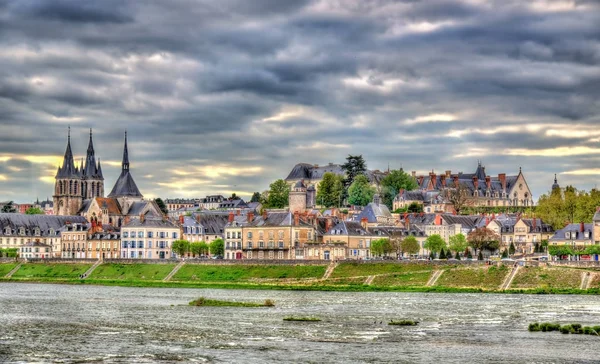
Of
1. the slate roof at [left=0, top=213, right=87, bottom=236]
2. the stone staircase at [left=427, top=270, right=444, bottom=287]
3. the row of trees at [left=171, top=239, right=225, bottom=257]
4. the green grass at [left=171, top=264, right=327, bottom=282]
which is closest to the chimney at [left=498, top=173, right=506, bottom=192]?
the row of trees at [left=171, top=239, right=225, bottom=257]

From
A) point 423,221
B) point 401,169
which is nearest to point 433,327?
point 423,221

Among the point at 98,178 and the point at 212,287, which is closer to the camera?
the point at 212,287

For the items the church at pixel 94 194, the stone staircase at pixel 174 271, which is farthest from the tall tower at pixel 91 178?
the stone staircase at pixel 174 271

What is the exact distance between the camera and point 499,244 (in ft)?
427

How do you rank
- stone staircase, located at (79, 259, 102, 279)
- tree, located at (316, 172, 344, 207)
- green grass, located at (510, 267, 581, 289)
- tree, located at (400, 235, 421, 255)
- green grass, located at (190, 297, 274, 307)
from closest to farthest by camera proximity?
green grass, located at (190, 297, 274, 307) → green grass, located at (510, 267, 581, 289) → tree, located at (400, 235, 421, 255) → stone staircase, located at (79, 259, 102, 279) → tree, located at (316, 172, 344, 207)

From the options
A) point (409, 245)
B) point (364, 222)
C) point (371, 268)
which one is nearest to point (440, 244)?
point (409, 245)

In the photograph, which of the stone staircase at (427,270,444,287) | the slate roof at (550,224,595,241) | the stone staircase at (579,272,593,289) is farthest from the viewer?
the slate roof at (550,224,595,241)

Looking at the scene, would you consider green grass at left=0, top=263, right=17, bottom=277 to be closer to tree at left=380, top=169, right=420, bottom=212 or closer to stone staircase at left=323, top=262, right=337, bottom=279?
stone staircase at left=323, top=262, right=337, bottom=279

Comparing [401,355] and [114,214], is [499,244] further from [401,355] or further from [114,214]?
[401,355]

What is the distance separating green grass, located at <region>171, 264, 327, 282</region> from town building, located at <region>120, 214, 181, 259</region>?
20.1m

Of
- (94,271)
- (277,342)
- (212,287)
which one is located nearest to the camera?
(277,342)

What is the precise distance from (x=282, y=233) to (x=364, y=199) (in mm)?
56635

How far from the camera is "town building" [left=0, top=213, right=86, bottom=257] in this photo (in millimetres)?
158750

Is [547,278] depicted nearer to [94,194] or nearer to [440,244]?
[440,244]
